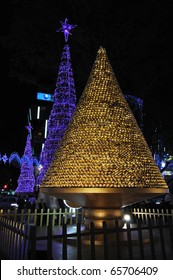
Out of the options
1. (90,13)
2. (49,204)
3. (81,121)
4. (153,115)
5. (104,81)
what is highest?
(90,13)

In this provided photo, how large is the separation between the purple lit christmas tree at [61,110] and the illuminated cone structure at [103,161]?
25.7 ft

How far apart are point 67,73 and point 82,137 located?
9694 millimetres

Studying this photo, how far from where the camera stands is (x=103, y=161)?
6086mm

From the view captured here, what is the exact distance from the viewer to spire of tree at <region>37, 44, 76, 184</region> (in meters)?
14.8

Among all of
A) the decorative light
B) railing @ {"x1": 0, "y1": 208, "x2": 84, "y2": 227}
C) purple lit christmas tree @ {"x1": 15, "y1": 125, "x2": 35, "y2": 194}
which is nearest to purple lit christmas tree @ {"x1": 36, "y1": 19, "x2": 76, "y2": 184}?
railing @ {"x1": 0, "y1": 208, "x2": 84, "y2": 227}

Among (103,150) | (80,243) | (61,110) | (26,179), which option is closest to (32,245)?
(80,243)

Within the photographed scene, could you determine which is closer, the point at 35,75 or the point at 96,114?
the point at 96,114

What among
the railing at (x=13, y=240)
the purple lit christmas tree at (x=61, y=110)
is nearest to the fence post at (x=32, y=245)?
the railing at (x=13, y=240)

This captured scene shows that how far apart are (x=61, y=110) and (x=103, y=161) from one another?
963 centimetres

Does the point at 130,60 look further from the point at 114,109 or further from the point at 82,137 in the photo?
the point at 82,137

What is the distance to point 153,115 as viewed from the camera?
16797 mm

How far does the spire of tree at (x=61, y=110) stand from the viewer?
1481 centimetres

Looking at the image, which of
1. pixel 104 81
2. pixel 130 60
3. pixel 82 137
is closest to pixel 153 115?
pixel 130 60

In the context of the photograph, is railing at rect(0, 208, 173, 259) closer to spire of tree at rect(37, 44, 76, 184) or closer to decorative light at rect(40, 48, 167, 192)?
decorative light at rect(40, 48, 167, 192)
